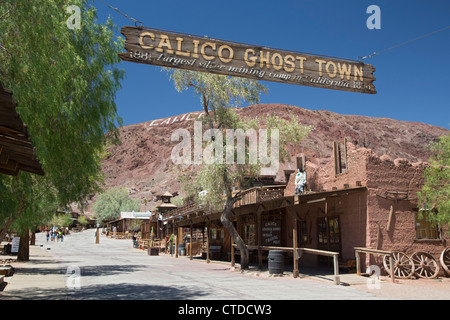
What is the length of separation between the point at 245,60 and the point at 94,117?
494 cm

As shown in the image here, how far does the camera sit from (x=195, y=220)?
2641 centimetres

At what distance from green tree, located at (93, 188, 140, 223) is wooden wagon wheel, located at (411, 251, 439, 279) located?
3054 inches

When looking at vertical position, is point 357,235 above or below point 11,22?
below

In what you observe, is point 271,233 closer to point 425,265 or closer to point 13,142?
point 425,265

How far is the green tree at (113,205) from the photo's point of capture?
3514 inches

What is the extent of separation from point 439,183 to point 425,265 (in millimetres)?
2956

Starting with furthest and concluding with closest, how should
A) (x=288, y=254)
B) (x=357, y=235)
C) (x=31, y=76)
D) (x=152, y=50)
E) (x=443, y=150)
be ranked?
(x=288, y=254)
(x=357, y=235)
(x=443, y=150)
(x=31, y=76)
(x=152, y=50)

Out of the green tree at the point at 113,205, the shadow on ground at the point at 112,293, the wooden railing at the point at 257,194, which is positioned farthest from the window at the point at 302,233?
the green tree at the point at 113,205

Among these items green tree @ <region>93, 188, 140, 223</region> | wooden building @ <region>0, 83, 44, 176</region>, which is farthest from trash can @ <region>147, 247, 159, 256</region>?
green tree @ <region>93, 188, 140, 223</region>

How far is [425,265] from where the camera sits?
581 inches

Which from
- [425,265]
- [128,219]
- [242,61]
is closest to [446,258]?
[425,265]

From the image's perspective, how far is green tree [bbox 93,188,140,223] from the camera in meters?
89.2

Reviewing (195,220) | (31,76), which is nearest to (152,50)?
(31,76)
